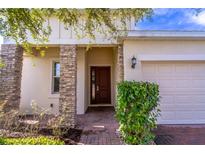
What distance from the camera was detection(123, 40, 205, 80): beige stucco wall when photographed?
863cm

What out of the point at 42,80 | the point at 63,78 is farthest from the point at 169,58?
the point at 42,80

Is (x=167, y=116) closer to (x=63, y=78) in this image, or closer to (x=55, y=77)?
(x=63, y=78)

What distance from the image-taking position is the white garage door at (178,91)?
8617 millimetres

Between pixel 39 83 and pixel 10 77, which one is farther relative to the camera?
pixel 39 83

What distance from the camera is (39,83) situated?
1221 centimetres

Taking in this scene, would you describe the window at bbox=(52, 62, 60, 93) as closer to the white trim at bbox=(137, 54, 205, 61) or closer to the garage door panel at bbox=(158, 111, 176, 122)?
the white trim at bbox=(137, 54, 205, 61)

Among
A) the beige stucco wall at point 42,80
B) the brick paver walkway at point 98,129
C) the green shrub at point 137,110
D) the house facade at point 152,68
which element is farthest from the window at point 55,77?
the green shrub at point 137,110

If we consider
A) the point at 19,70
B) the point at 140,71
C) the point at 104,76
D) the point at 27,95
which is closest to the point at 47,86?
the point at 27,95

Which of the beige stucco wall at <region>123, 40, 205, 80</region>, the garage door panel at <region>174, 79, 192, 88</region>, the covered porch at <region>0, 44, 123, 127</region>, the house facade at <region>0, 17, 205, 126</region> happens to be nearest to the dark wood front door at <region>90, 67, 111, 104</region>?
the covered porch at <region>0, 44, 123, 127</region>

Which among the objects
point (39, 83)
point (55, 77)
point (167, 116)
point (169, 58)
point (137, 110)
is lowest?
point (167, 116)

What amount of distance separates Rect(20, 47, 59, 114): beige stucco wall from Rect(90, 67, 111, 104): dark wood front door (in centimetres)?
316

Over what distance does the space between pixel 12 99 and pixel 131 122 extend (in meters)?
5.42

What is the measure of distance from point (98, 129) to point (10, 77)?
4.18m

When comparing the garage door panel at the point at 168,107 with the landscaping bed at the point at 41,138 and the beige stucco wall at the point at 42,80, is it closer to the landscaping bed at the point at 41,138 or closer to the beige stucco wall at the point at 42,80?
the landscaping bed at the point at 41,138
